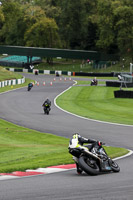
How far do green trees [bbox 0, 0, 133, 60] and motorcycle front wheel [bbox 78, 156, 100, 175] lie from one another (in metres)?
94.0

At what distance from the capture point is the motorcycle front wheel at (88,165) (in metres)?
12.3

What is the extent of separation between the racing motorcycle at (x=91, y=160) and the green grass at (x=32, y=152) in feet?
4.77

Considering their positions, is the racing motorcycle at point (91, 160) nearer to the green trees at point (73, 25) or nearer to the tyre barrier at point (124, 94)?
the tyre barrier at point (124, 94)

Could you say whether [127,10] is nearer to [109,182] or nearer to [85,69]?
[85,69]

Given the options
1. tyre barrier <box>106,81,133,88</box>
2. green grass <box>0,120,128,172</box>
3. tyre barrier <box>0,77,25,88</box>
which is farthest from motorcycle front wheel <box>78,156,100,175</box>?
tyre barrier <box>0,77,25,88</box>

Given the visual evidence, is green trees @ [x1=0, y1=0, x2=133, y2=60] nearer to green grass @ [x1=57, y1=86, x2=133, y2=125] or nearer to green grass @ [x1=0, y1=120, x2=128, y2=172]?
green grass @ [x1=57, y1=86, x2=133, y2=125]

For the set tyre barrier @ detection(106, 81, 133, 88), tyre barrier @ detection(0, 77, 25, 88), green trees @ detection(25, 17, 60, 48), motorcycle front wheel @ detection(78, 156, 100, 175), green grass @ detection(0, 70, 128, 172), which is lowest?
tyre barrier @ detection(0, 77, 25, 88)

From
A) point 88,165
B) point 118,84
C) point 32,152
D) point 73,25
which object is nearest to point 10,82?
point 118,84

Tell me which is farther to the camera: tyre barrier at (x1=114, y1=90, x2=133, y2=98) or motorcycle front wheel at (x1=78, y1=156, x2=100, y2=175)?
tyre barrier at (x1=114, y1=90, x2=133, y2=98)

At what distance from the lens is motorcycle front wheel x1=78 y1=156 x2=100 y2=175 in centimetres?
1226

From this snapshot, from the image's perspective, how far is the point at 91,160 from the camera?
41.2ft

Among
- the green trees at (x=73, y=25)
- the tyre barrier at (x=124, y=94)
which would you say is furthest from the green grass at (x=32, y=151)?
the green trees at (x=73, y=25)

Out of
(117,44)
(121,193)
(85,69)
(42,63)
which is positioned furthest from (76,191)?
(42,63)

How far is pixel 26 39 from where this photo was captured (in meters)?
133
